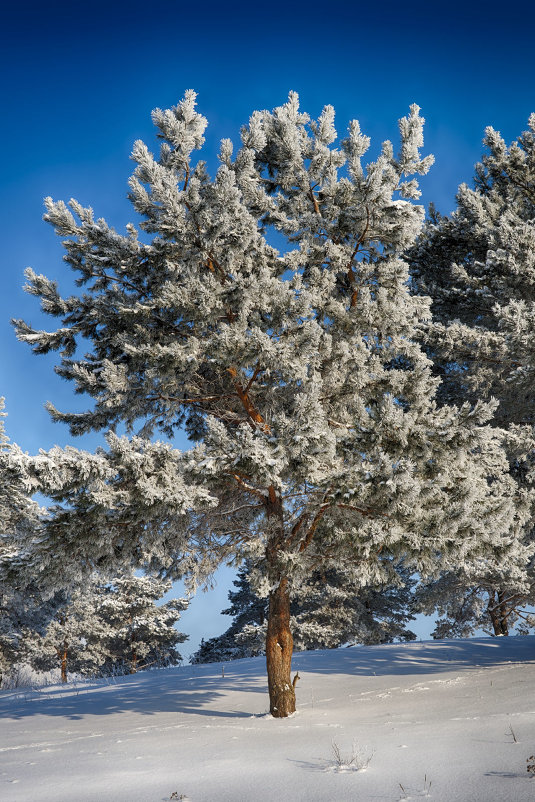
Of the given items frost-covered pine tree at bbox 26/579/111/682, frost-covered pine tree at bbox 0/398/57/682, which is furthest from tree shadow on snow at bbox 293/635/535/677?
frost-covered pine tree at bbox 26/579/111/682

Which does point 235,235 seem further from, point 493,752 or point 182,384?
point 493,752

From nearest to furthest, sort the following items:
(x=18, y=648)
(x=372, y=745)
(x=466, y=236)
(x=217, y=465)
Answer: (x=372, y=745) < (x=217, y=465) < (x=466, y=236) < (x=18, y=648)

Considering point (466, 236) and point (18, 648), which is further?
point (18, 648)

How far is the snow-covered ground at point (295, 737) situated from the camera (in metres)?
4.90

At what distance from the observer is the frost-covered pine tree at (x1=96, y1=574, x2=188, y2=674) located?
986 inches

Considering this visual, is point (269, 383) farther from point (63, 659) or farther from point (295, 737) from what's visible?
point (63, 659)

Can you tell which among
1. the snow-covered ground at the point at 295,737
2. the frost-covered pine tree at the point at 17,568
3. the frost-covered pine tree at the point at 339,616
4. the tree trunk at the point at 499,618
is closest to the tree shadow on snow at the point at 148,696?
the snow-covered ground at the point at 295,737

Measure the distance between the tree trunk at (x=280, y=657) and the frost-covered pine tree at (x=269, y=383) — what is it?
35mm

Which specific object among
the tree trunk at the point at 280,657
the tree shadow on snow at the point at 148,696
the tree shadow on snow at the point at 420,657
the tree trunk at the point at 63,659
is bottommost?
the tree trunk at the point at 63,659

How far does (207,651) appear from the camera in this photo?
97.8 ft

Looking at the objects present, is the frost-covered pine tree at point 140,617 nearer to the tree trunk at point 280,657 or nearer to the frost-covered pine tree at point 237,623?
the frost-covered pine tree at point 237,623

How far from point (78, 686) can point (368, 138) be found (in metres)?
15.7

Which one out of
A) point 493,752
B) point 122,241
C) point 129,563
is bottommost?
point 493,752

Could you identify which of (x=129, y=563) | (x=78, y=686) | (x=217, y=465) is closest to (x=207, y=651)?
(x=78, y=686)
